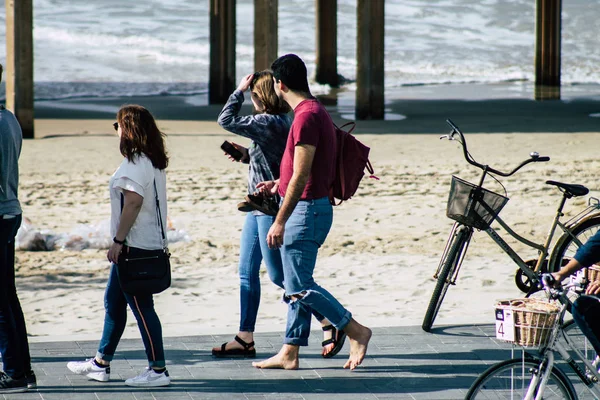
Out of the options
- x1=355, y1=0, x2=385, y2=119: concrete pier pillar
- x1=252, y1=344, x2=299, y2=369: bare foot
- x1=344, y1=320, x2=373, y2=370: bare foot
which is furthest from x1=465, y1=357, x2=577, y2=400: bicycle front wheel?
x1=355, y1=0, x2=385, y2=119: concrete pier pillar

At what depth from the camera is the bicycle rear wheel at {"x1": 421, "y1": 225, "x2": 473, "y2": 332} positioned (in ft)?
18.4

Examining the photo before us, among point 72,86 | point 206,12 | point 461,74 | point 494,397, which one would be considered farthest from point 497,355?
point 206,12

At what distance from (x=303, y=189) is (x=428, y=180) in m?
7.09

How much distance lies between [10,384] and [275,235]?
1.36m

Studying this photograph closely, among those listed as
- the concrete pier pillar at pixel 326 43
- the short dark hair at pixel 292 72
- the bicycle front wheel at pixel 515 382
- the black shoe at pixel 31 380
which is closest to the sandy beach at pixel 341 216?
the black shoe at pixel 31 380

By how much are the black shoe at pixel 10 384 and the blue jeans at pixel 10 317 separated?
21 millimetres

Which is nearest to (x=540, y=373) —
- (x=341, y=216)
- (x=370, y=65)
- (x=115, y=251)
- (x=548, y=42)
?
(x=115, y=251)

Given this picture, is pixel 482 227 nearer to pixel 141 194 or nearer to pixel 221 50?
pixel 141 194

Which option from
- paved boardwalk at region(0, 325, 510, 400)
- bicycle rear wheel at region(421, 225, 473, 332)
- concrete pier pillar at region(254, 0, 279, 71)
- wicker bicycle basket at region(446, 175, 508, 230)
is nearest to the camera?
paved boardwalk at region(0, 325, 510, 400)

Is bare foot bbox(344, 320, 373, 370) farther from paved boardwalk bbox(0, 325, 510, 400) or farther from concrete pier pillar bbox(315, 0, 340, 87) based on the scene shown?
concrete pier pillar bbox(315, 0, 340, 87)

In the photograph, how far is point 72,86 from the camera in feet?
95.5

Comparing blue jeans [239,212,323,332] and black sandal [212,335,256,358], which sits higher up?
blue jeans [239,212,323,332]

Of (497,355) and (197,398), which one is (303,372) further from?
(497,355)

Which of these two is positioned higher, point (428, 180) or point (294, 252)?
point (294, 252)
